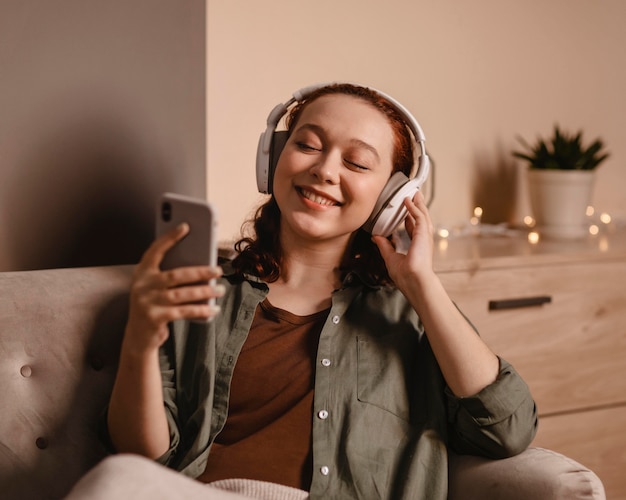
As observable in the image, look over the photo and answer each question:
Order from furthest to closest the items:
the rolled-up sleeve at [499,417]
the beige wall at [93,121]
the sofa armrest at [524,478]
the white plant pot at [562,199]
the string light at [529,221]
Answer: the string light at [529,221] → the white plant pot at [562,199] → the beige wall at [93,121] → the rolled-up sleeve at [499,417] → the sofa armrest at [524,478]

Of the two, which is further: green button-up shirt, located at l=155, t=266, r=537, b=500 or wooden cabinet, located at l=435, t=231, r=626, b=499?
wooden cabinet, located at l=435, t=231, r=626, b=499

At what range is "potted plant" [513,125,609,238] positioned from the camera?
212 cm

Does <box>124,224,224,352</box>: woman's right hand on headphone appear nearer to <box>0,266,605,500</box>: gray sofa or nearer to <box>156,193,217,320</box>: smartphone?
<box>156,193,217,320</box>: smartphone

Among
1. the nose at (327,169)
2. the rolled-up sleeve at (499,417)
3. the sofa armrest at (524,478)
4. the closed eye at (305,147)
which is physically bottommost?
the sofa armrest at (524,478)

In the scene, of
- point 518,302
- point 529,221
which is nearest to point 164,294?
point 518,302

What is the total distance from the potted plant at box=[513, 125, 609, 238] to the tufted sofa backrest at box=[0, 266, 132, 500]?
4.15 ft

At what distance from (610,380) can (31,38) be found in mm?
1527

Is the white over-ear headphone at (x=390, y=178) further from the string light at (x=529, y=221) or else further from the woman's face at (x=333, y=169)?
the string light at (x=529, y=221)

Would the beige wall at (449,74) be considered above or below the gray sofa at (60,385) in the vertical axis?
above

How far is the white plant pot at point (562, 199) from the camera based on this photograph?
6.93 ft

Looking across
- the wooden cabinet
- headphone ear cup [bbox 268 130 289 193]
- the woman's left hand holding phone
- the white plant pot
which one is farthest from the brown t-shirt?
the white plant pot

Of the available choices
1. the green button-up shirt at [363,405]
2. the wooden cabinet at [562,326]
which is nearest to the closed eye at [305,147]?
the green button-up shirt at [363,405]

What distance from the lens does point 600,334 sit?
1923mm

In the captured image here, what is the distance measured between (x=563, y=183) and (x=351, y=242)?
93cm
